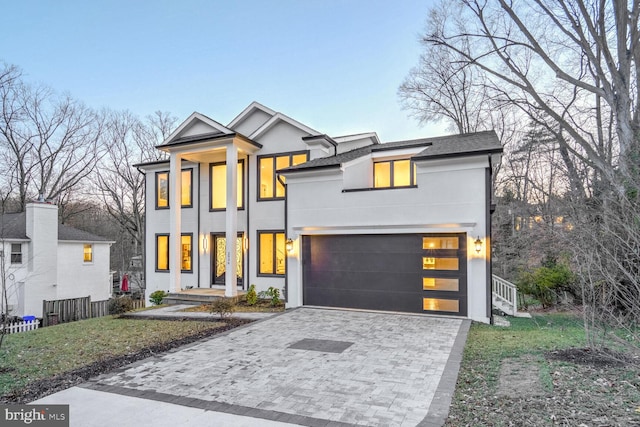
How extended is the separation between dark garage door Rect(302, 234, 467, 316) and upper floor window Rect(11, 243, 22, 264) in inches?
555

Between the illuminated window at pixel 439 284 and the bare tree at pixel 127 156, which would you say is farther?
the bare tree at pixel 127 156

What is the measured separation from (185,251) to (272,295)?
5.22 metres

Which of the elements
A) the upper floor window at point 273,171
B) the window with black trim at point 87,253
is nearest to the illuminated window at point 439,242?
the upper floor window at point 273,171

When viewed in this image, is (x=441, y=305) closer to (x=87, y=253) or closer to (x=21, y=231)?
(x=21, y=231)

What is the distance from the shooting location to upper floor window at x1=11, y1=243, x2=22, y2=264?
54.2 ft

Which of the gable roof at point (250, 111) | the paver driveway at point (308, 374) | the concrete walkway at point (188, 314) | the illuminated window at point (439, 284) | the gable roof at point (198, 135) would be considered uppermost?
the gable roof at point (250, 111)

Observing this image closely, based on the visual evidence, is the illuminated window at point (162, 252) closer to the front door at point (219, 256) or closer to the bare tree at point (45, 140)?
the front door at point (219, 256)

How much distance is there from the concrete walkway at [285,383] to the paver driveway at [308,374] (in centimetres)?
1

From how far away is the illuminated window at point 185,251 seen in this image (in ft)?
51.8

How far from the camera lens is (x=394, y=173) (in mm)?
13219

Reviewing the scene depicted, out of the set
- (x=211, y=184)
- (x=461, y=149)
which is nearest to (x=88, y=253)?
(x=211, y=184)

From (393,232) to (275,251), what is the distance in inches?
215

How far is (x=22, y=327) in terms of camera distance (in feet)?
38.1

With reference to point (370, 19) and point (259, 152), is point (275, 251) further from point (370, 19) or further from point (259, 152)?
point (370, 19)
